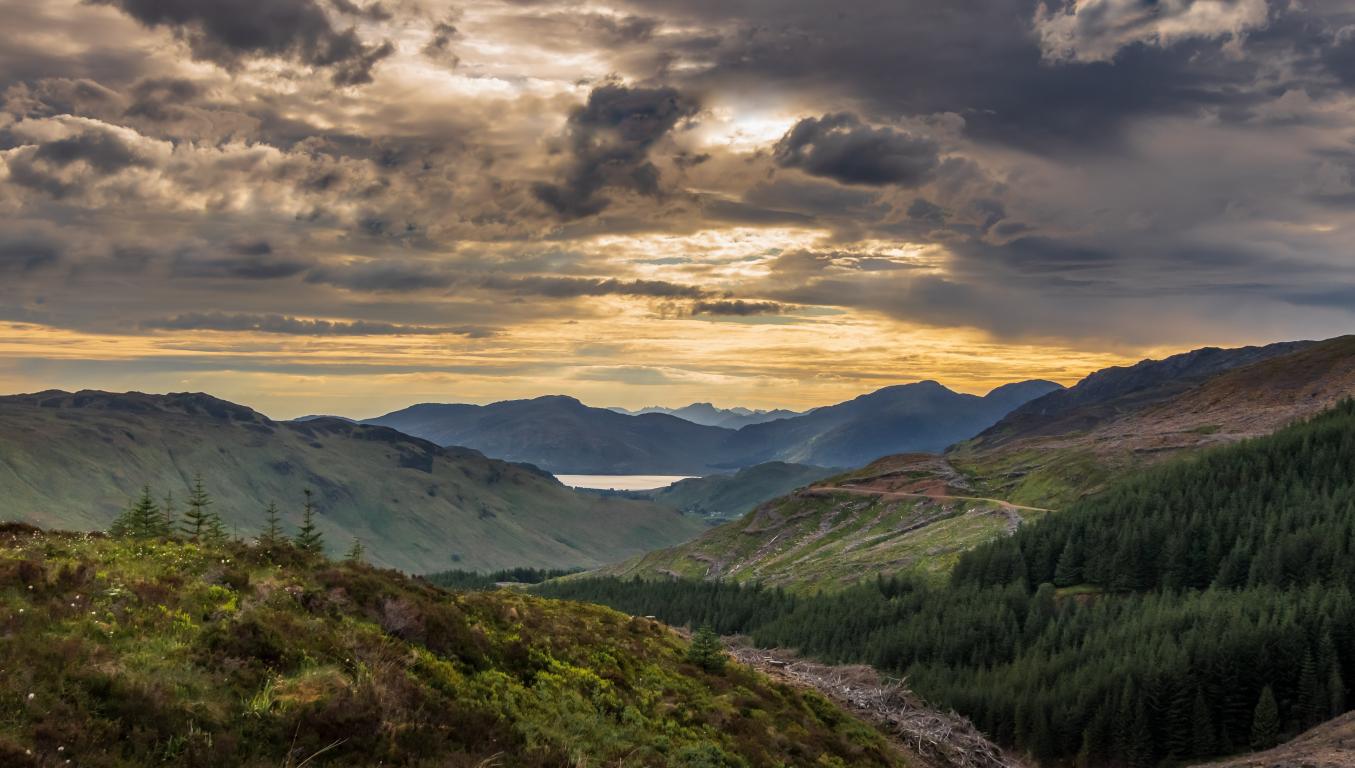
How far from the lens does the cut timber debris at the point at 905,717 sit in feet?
173

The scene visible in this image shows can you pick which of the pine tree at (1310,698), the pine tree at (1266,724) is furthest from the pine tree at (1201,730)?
the pine tree at (1310,698)

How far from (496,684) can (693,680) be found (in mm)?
17083

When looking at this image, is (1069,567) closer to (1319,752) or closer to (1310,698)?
(1310,698)

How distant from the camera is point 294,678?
21.7 metres

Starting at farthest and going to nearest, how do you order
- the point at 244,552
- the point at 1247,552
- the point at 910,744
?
the point at 1247,552 → the point at 910,744 → the point at 244,552

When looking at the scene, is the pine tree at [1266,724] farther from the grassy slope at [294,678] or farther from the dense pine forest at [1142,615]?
the grassy slope at [294,678]

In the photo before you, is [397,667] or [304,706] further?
[397,667]

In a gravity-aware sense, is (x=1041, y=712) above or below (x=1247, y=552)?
below

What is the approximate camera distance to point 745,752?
33750 mm

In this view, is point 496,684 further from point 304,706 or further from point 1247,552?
point 1247,552

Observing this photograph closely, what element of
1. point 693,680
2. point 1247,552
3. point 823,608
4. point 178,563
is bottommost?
point 823,608

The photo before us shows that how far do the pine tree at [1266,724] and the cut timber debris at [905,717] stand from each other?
1876 inches

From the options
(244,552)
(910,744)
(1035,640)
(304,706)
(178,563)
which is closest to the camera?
(304,706)

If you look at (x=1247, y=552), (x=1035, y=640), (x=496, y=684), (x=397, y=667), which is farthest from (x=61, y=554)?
(x=1247, y=552)
